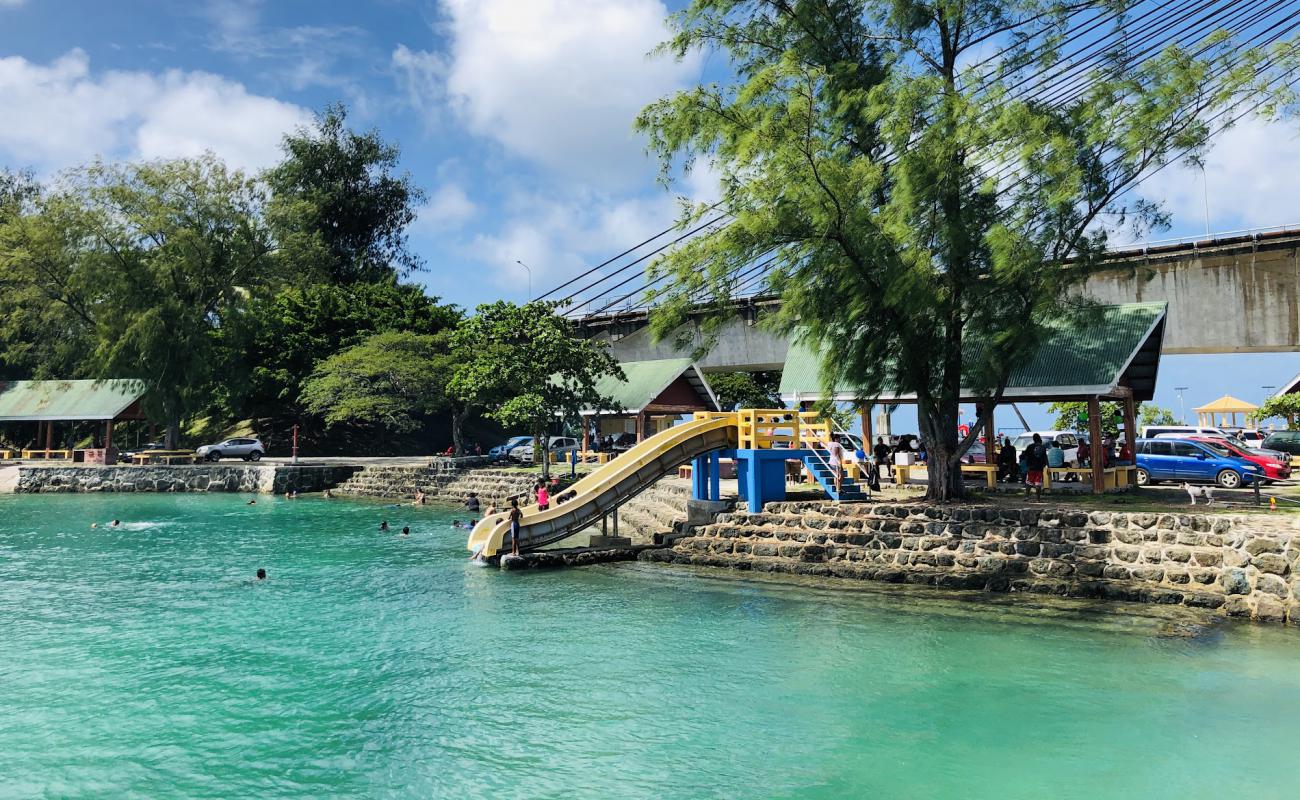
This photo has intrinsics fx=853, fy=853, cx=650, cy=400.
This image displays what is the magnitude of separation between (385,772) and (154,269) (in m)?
46.3

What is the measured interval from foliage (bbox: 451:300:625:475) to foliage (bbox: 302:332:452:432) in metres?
5.36

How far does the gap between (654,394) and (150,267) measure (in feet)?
95.3

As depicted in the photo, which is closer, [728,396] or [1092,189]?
[1092,189]

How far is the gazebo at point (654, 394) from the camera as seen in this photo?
39.4 meters

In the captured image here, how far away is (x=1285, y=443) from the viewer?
35.5 meters

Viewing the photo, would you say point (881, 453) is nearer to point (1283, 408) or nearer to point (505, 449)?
point (505, 449)

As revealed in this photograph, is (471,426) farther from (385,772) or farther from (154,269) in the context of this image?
(385,772)

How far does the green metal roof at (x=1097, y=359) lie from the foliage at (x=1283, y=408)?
75.4 ft

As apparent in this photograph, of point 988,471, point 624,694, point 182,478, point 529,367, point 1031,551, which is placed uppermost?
point 529,367

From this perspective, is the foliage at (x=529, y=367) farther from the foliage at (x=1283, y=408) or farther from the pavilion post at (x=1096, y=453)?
the foliage at (x=1283, y=408)

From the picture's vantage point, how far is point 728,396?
54312 millimetres

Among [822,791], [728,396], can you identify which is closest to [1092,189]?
[822,791]

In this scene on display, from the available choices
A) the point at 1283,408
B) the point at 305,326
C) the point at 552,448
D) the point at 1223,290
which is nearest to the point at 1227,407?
the point at 1283,408

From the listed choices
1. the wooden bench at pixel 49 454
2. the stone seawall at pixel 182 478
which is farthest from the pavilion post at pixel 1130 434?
the wooden bench at pixel 49 454
